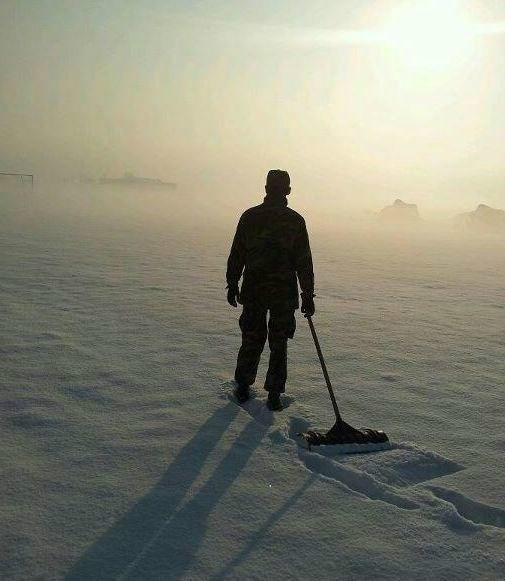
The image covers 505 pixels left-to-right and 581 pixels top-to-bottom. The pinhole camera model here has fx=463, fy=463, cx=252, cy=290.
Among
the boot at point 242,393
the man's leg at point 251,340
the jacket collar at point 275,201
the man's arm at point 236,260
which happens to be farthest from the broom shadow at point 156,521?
the jacket collar at point 275,201

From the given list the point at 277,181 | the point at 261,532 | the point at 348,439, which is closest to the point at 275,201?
the point at 277,181

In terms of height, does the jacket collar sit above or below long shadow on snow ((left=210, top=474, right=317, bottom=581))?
above

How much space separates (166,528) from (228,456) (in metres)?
0.79

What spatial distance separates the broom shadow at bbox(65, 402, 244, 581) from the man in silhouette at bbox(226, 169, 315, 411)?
78 cm

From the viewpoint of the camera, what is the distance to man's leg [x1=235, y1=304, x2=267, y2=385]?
13.1 ft

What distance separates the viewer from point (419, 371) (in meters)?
4.86

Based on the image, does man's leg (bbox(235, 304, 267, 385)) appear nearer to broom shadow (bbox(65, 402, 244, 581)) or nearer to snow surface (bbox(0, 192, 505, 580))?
snow surface (bbox(0, 192, 505, 580))

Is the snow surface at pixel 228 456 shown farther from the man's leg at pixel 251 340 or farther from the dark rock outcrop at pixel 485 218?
the dark rock outcrop at pixel 485 218

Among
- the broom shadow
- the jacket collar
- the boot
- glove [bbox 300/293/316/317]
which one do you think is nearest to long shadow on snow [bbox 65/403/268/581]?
the broom shadow

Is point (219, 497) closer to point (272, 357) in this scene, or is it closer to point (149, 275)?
point (272, 357)

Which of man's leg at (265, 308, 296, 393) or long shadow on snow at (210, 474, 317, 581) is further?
man's leg at (265, 308, 296, 393)

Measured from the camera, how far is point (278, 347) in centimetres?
390

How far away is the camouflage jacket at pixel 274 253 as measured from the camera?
3.85m

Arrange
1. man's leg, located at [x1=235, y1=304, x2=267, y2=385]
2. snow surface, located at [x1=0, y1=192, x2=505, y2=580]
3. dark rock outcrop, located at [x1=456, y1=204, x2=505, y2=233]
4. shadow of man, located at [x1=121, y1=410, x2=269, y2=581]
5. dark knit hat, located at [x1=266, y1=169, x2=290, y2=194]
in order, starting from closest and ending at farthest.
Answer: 1. shadow of man, located at [x1=121, y1=410, x2=269, y2=581]
2. snow surface, located at [x1=0, y1=192, x2=505, y2=580]
3. dark knit hat, located at [x1=266, y1=169, x2=290, y2=194]
4. man's leg, located at [x1=235, y1=304, x2=267, y2=385]
5. dark rock outcrop, located at [x1=456, y1=204, x2=505, y2=233]
